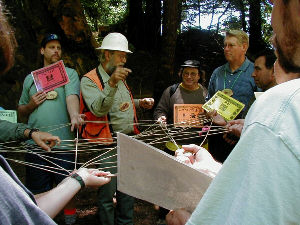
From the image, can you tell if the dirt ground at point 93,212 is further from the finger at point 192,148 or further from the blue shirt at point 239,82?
the finger at point 192,148

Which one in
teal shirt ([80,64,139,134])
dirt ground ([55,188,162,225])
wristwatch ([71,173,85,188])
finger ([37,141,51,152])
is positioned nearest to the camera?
wristwatch ([71,173,85,188])

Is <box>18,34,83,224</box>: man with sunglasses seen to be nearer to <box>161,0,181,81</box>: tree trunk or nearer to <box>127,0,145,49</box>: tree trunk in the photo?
<box>161,0,181,81</box>: tree trunk

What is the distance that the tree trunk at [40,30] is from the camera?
234 inches

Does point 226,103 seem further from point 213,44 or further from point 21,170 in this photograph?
point 213,44

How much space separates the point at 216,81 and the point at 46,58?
1950 mm

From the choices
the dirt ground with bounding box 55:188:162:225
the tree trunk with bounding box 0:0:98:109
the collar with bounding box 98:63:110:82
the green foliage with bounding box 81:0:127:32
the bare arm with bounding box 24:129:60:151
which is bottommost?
the dirt ground with bounding box 55:188:162:225

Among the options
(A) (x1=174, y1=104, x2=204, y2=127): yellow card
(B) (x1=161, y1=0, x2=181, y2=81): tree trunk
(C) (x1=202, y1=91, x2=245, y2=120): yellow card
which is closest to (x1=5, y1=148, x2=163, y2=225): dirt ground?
(A) (x1=174, y1=104, x2=204, y2=127): yellow card

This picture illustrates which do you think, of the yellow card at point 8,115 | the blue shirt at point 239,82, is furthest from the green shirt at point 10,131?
the blue shirt at point 239,82

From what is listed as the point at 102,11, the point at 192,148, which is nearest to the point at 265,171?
the point at 192,148

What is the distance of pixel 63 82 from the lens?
293 centimetres

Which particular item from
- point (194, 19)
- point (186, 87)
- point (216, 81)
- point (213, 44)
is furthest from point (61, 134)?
point (194, 19)

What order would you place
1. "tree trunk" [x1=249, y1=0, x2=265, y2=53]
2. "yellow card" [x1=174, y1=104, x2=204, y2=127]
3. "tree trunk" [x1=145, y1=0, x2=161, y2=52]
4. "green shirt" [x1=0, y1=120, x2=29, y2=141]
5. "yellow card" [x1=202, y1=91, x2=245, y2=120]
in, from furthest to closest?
"tree trunk" [x1=145, y1=0, x2=161, y2=52], "tree trunk" [x1=249, y1=0, x2=265, y2=53], "yellow card" [x1=174, y1=104, x2=204, y2=127], "yellow card" [x1=202, y1=91, x2=245, y2=120], "green shirt" [x1=0, y1=120, x2=29, y2=141]

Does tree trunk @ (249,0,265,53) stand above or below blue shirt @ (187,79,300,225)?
above

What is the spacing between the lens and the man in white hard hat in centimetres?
287
